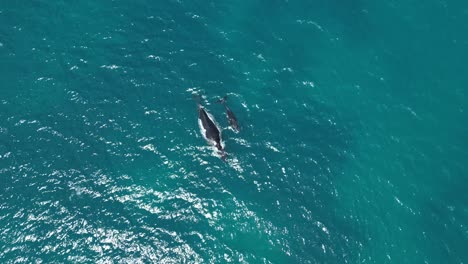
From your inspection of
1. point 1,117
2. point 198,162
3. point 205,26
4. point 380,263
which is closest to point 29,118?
point 1,117

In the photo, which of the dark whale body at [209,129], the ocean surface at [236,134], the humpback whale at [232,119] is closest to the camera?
the ocean surface at [236,134]

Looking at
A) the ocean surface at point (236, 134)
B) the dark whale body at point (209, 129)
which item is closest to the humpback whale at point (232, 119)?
the ocean surface at point (236, 134)

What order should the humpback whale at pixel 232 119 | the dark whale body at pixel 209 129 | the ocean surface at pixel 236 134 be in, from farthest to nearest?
the humpback whale at pixel 232 119, the dark whale body at pixel 209 129, the ocean surface at pixel 236 134

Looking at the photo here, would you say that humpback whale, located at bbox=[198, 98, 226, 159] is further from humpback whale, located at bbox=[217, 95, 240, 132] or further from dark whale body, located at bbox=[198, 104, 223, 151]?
humpback whale, located at bbox=[217, 95, 240, 132]

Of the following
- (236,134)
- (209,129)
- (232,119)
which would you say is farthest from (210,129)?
(236,134)

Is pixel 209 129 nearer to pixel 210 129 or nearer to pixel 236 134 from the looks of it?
pixel 210 129

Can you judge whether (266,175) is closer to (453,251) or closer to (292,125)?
(292,125)

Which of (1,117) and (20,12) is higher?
(20,12)

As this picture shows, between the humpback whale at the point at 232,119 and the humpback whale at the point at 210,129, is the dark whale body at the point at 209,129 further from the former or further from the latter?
the humpback whale at the point at 232,119
